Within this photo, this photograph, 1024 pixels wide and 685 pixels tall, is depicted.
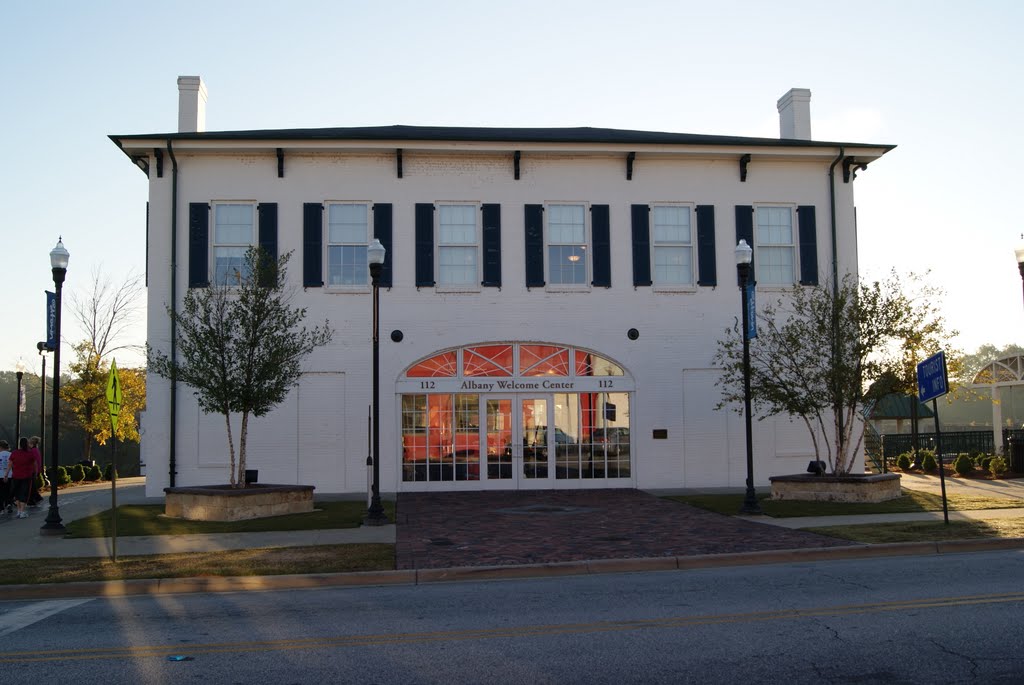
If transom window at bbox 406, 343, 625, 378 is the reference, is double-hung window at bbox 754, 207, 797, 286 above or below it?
above

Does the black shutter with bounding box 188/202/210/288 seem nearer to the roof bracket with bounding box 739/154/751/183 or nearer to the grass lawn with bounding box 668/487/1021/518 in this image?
the grass lawn with bounding box 668/487/1021/518

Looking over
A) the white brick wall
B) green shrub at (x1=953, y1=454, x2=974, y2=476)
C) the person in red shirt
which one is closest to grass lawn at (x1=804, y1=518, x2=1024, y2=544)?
the white brick wall

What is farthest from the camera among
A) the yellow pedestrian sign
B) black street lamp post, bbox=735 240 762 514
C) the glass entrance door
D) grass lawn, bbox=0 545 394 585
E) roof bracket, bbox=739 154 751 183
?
roof bracket, bbox=739 154 751 183

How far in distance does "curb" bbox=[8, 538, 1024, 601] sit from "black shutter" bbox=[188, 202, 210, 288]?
1242cm

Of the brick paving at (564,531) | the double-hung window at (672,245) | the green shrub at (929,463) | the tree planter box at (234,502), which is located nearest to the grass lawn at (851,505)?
the brick paving at (564,531)

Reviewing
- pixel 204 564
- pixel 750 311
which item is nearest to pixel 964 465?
pixel 750 311

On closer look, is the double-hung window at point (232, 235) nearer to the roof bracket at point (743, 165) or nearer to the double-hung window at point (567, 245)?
the double-hung window at point (567, 245)

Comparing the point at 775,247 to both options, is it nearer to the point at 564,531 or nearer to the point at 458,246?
the point at 458,246

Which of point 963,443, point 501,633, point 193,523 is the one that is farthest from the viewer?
point 963,443

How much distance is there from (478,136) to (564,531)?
11.6 m

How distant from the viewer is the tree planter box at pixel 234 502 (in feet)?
55.5

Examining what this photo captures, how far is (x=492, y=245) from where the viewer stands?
22609mm

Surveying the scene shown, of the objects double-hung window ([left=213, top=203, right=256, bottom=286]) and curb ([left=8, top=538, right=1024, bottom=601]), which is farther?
double-hung window ([left=213, top=203, right=256, bottom=286])

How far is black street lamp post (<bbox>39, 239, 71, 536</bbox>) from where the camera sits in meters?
15.5
